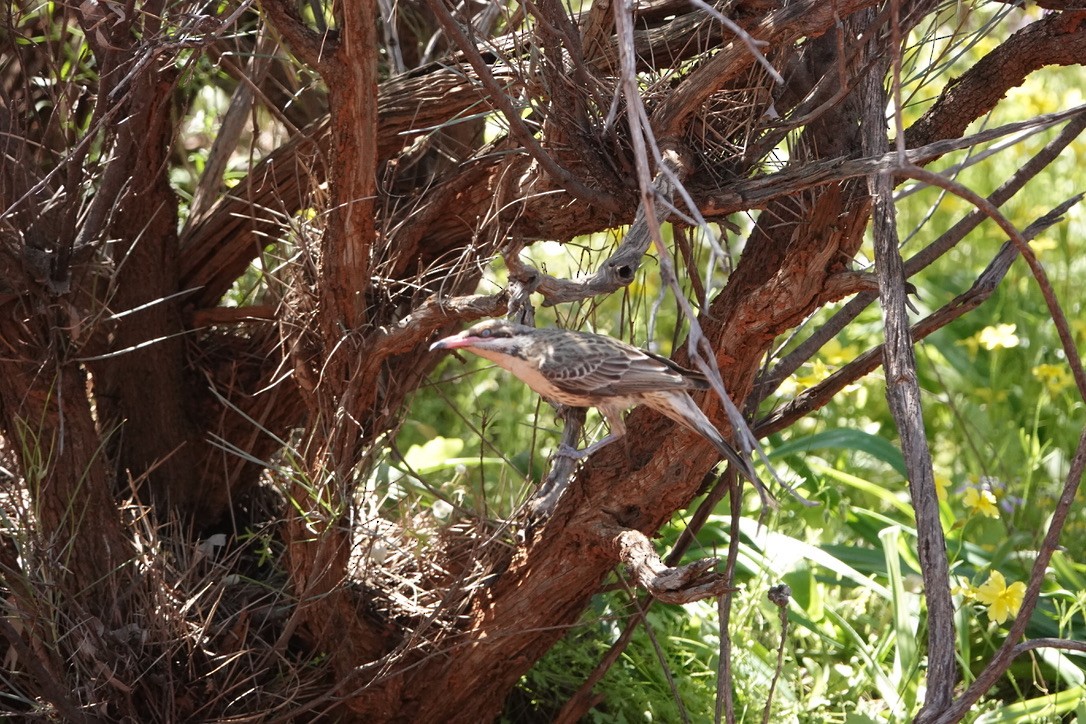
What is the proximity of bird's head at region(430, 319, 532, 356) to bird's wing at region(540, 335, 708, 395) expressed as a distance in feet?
0.21

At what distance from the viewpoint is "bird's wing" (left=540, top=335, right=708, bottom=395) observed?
1.83m

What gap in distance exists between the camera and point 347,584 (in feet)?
8.36

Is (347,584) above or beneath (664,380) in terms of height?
beneath

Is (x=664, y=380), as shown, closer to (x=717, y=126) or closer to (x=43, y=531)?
(x=717, y=126)

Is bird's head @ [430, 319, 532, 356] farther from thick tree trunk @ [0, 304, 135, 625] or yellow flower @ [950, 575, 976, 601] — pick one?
yellow flower @ [950, 575, 976, 601]

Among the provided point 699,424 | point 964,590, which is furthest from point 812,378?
point 699,424

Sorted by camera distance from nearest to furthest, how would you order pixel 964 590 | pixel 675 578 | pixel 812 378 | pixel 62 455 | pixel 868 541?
pixel 675 578 → pixel 62 455 → pixel 964 590 → pixel 812 378 → pixel 868 541

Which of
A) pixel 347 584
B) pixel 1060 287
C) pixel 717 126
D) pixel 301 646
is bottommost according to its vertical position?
pixel 301 646

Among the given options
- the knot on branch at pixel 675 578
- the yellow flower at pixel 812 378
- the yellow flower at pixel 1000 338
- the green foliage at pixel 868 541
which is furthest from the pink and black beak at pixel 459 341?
the yellow flower at pixel 1000 338

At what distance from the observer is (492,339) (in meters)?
1.88

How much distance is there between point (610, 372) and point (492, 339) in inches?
8.2

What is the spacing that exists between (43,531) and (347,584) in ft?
2.20

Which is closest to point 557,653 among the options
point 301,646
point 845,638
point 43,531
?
point 301,646

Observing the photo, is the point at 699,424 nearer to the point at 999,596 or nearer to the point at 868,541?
the point at 999,596
